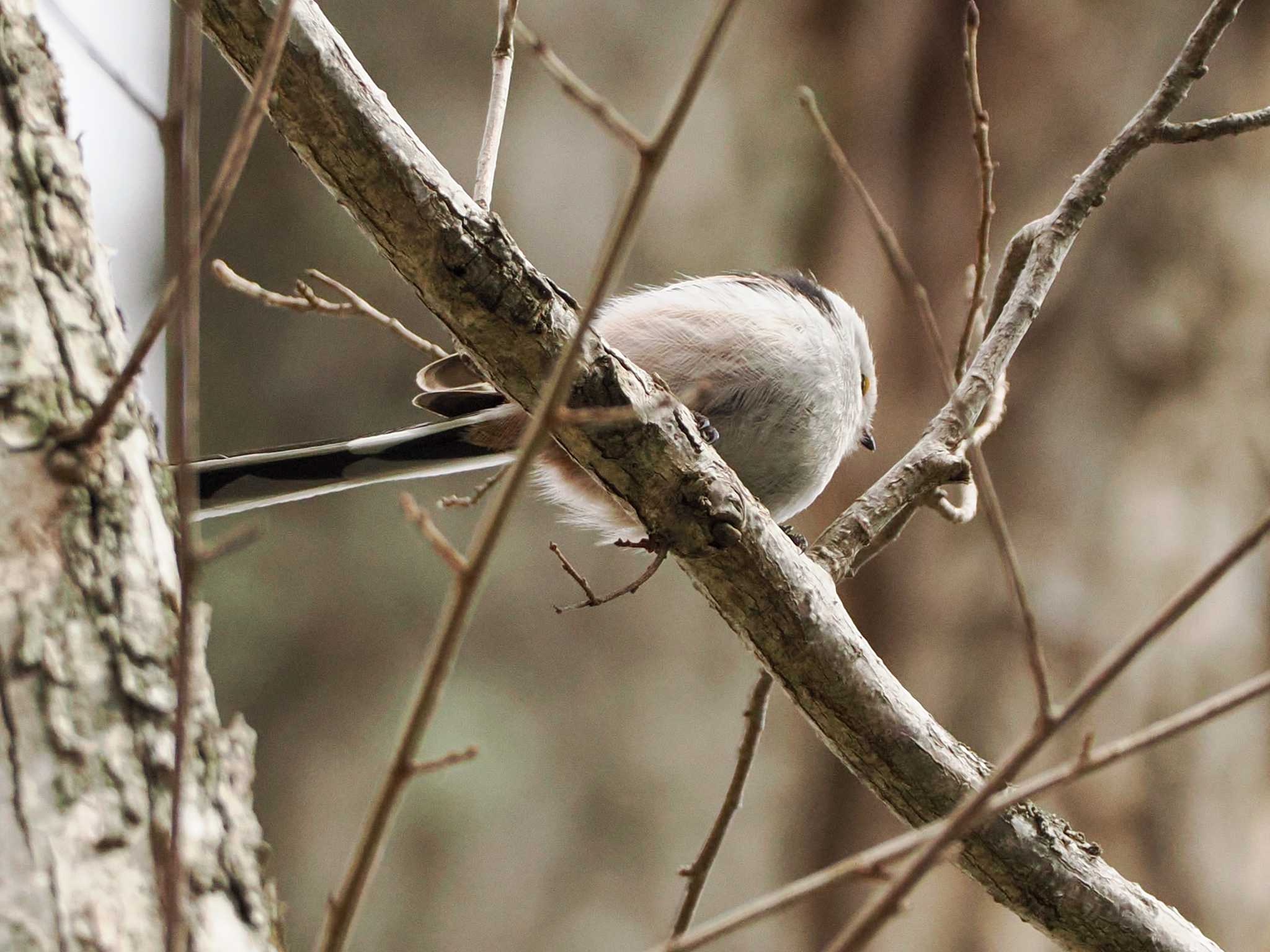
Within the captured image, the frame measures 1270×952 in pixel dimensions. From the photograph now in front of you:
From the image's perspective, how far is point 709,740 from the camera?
3852 millimetres

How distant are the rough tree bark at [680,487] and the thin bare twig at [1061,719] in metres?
0.64

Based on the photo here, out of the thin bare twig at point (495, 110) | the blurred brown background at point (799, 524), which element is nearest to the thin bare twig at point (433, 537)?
the thin bare twig at point (495, 110)

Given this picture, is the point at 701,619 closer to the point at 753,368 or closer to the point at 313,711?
the point at 313,711

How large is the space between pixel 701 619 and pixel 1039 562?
4.04 ft

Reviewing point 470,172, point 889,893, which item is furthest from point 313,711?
point 889,893

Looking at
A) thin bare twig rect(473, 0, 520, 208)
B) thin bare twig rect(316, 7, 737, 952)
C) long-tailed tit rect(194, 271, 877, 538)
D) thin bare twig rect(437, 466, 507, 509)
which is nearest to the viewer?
thin bare twig rect(316, 7, 737, 952)

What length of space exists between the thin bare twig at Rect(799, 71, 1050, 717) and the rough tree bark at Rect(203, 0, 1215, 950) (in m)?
0.25

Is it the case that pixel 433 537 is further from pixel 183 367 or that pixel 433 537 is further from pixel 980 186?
pixel 980 186

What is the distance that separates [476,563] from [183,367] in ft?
0.84

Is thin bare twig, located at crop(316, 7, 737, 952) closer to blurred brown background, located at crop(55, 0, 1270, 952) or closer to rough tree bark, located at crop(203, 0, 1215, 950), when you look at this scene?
rough tree bark, located at crop(203, 0, 1215, 950)

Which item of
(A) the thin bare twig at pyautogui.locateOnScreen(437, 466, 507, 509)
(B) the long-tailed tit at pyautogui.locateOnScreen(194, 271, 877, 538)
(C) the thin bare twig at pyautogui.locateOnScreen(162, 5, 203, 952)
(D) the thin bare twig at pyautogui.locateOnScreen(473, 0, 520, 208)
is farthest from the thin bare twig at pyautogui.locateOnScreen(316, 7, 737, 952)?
(B) the long-tailed tit at pyautogui.locateOnScreen(194, 271, 877, 538)

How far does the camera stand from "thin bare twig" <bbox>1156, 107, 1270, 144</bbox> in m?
1.80

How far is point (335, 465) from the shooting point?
2.21 m

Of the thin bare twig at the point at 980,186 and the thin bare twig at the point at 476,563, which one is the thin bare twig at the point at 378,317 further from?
the thin bare twig at the point at 476,563
